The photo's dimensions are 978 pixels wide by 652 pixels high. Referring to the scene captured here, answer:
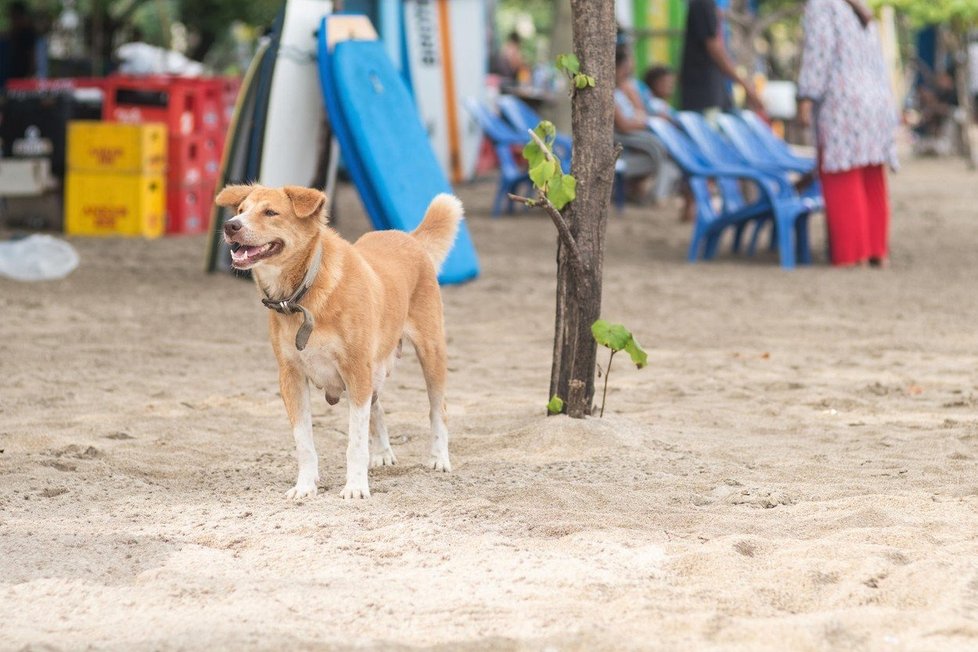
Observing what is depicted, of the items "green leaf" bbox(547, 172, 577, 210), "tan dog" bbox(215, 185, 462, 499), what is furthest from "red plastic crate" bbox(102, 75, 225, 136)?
"tan dog" bbox(215, 185, 462, 499)

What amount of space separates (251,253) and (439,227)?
1.17 m

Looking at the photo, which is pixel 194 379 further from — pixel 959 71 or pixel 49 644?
pixel 959 71

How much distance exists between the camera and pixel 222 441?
5.95m

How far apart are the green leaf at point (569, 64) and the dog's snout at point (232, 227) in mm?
1513

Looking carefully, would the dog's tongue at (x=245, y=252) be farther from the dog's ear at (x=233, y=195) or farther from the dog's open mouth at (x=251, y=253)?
the dog's ear at (x=233, y=195)

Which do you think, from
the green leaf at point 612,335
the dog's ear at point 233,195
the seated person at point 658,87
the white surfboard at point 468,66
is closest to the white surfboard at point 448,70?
the white surfboard at point 468,66

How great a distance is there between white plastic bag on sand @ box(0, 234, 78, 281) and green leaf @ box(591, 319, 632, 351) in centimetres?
635

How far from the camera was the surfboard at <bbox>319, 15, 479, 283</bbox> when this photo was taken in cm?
1020

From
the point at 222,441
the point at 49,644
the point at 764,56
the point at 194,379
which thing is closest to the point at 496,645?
the point at 49,644

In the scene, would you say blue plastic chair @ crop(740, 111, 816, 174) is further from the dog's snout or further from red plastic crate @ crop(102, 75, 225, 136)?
the dog's snout

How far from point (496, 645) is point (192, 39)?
27742mm

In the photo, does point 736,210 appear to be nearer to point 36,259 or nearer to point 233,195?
point 36,259

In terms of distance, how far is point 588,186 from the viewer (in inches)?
226

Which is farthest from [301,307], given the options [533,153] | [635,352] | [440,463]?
[635,352]
